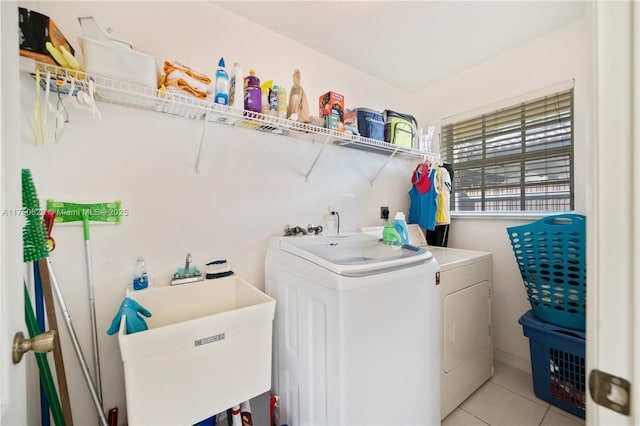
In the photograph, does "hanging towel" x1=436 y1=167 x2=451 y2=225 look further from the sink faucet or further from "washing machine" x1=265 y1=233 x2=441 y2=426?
the sink faucet

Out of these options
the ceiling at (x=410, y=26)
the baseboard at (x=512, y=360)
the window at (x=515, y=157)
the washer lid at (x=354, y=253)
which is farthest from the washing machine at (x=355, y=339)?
the ceiling at (x=410, y=26)

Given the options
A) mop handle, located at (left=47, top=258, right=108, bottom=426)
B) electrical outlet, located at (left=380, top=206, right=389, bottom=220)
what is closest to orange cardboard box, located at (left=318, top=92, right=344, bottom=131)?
electrical outlet, located at (left=380, top=206, right=389, bottom=220)

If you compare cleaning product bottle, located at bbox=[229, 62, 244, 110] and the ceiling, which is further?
the ceiling

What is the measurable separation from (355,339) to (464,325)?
42.1 inches

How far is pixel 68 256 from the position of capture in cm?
117

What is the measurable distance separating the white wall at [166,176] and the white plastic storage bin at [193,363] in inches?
10.7

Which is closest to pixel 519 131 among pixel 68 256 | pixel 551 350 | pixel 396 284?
pixel 551 350

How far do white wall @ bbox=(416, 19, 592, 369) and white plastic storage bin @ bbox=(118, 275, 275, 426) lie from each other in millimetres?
2082

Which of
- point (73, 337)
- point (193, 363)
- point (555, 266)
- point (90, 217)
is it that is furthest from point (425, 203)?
point (73, 337)

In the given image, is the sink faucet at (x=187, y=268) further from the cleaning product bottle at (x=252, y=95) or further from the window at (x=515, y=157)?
the window at (x=515, y=157)

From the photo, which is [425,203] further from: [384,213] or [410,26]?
[410,26]

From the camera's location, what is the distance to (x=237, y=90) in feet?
4.39

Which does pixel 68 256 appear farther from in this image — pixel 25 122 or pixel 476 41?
pixel 476 41

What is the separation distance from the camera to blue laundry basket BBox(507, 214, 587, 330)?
1539 mm
